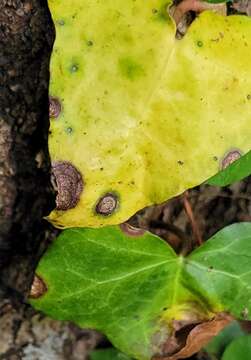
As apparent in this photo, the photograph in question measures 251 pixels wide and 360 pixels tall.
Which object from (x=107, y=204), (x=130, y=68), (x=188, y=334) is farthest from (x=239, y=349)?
(x=130, y=68)

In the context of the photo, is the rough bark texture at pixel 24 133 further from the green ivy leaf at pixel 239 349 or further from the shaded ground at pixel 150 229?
the green ivy leaf at pixel 239 349

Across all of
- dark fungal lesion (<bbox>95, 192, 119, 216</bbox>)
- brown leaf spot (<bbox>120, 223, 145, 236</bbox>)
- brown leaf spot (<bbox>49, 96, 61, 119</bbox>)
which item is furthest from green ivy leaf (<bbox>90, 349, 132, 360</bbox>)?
brown leaf spot (<bbox>49, 96, 61, 119</bbox>)

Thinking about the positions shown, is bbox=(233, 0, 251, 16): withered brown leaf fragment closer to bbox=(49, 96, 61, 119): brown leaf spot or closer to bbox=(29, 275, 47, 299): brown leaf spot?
bbox=(49, 96, 61, 119): brown leaf spot

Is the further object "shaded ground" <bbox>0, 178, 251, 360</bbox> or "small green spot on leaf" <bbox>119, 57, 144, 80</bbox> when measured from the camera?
"shaded ground" <bbox>0, 178, 251, 360</bbox>

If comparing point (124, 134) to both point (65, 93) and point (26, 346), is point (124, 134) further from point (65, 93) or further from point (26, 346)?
point (26, 346)

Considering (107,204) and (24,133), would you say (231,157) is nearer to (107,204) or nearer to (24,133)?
(107,204)

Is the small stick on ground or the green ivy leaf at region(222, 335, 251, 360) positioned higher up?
the small stick on ground
